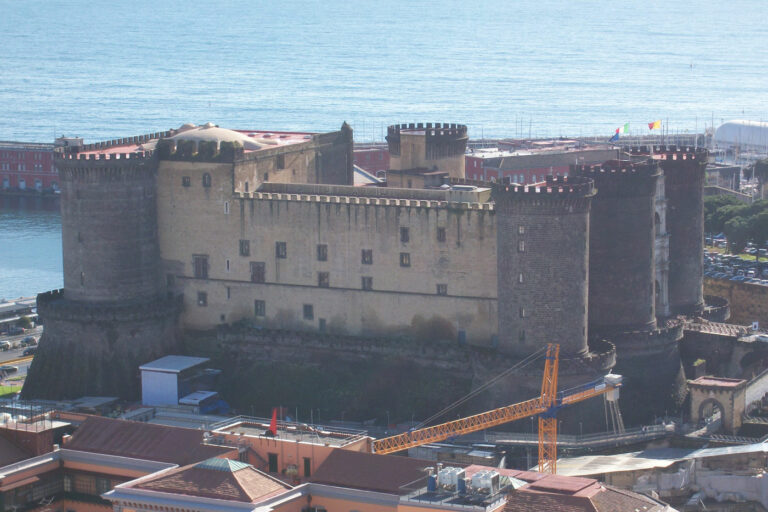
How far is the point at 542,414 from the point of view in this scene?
249ft

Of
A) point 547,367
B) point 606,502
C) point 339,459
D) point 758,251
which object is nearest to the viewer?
point 606,502

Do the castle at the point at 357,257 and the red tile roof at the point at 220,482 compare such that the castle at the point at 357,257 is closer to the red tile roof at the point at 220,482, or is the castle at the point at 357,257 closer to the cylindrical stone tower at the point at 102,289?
the cylindrical stone tower at the point at 102,289

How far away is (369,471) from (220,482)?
5745mm

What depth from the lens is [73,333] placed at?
8694 centimetres

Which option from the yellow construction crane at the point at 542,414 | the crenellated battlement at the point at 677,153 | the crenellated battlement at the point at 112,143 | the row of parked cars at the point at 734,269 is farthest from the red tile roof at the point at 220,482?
the row of parked cars at the point at 734,269

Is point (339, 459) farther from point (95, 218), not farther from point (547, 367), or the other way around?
point (95, 218)

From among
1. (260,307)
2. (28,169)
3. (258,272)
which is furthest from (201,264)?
(28,169)

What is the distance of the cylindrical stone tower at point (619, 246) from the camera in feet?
273

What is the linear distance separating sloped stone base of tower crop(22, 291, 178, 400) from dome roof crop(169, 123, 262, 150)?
9106 millimetres

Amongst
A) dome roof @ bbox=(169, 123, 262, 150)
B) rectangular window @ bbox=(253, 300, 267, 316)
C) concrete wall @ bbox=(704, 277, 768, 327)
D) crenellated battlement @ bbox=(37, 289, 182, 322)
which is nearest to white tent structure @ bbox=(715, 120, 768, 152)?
concrete wall @ bbox=(704, 277, 768, 327)

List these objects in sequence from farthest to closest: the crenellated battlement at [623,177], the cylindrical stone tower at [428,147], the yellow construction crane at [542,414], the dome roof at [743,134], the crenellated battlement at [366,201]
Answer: the dome roof at [743,134]
the cylindrical stone tower at [428,147]
the crenellated battlement at [623,177]
the crenellated battlement at [366,201]
the yellow construction crane at [542,414]

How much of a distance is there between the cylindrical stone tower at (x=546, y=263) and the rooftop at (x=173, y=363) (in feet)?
58.4

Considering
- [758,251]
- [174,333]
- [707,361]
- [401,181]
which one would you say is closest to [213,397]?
[174,333]

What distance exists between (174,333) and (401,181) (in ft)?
52.2
